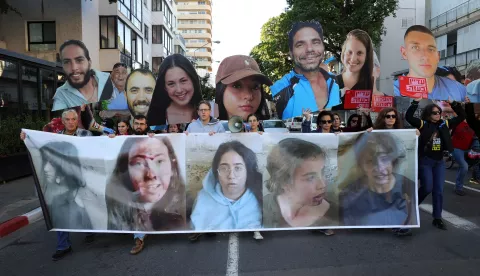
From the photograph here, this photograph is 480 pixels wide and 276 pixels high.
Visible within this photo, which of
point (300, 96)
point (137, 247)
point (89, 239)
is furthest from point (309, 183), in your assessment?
point (89, 239)

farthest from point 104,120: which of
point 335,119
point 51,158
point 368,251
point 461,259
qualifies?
point 461,259

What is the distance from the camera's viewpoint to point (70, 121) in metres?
4.86

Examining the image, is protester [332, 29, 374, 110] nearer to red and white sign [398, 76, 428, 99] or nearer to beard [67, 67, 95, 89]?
red and white sign [398, 76, 428, 99]

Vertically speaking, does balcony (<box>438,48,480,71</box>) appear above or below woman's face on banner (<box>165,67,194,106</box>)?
above

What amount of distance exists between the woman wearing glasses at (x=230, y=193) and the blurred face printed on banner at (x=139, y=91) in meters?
2.34

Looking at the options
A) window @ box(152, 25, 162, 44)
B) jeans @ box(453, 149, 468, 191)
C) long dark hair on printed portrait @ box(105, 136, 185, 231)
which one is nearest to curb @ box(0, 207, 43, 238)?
long dark hair on printed portrait @ box(105, 136, 185, 231)

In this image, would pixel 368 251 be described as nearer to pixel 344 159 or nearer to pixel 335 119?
pixel 344 159

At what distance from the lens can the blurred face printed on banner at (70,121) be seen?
485 cm

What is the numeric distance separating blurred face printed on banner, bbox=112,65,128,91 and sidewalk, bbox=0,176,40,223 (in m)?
2.77

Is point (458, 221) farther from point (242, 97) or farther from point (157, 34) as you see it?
point (157, 34)

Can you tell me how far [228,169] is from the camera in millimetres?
5047

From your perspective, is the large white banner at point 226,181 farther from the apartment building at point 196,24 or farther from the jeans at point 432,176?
the apartment building at point 196,24

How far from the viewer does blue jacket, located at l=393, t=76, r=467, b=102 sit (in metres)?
6.46

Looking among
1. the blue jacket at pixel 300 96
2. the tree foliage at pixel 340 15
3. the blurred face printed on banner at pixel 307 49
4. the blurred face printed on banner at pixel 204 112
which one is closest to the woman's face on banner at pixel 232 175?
the blurred face printed on banner at pixel 204 112
